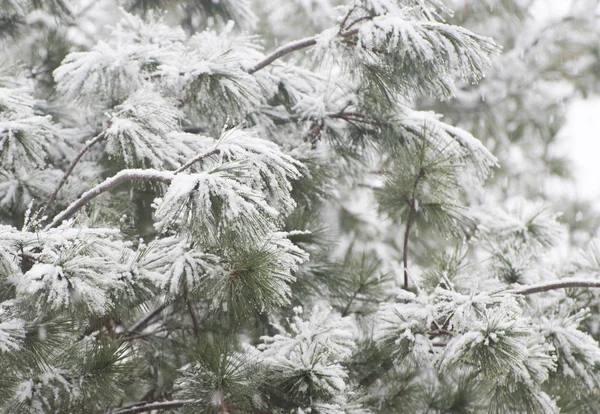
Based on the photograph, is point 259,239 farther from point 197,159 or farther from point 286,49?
point 286,49

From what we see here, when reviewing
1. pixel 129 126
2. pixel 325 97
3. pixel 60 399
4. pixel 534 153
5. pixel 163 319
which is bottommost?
pixel 534 153

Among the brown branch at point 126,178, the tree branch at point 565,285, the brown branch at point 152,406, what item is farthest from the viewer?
the tree branch at point 565,285

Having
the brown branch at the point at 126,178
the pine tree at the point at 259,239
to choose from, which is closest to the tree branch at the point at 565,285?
the pine tree at the point at 259,239

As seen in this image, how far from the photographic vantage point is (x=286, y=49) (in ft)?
7.34

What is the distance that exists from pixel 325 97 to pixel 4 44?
1.84 m

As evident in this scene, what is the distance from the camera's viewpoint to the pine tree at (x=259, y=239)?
1.65 meters

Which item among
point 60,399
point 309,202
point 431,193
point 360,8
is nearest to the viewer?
point 60,399

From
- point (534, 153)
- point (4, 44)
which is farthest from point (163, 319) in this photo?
point (534, 153)

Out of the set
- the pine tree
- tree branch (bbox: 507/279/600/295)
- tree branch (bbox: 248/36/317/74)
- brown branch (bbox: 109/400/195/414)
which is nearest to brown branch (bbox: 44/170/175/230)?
the pine tree

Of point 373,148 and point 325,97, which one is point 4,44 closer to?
point 325,97

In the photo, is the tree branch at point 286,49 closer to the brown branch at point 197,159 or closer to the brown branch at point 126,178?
the brown branch at point 197,159

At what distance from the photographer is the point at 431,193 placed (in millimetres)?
2361

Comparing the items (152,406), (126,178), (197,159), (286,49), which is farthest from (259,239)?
(286,49)

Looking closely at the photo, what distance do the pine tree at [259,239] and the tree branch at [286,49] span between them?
0.4 inches
